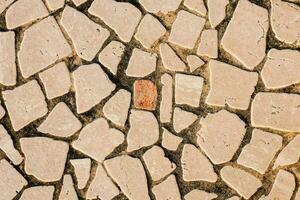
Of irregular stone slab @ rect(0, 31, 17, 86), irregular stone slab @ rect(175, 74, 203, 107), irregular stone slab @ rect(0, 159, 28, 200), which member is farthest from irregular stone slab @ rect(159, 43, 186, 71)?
irregular stone slab @ rect(0, 159, 28, 200)

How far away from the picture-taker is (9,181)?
6.59ft

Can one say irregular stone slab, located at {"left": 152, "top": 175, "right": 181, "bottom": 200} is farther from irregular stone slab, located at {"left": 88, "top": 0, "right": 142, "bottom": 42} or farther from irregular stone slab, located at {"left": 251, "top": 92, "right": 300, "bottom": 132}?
irregular stone slab, located at {"left": 88, "top": 0, "right": 142, "bottom": 42}

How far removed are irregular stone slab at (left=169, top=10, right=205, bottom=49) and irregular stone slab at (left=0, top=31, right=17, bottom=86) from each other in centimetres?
55

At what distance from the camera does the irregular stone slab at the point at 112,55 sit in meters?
2.00

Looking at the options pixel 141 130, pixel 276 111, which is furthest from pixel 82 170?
pixel 276 111

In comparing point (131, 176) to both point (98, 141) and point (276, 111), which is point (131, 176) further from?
point (276, 111)

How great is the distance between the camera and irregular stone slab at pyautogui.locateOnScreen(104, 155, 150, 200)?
6.53ft

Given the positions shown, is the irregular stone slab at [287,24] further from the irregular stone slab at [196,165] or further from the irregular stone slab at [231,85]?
the irregular stone slab at [196,165]

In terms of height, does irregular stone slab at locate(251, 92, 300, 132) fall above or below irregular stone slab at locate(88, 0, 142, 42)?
below

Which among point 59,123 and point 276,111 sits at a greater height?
point 276,111

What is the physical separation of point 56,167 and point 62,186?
68mm

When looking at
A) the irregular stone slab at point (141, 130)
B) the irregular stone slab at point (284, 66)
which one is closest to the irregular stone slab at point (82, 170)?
the irregular stone slab at point (141, 130)

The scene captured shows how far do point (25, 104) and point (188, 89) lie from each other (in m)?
0.56

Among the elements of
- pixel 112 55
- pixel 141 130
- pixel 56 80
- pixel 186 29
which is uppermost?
pixel 186 29
